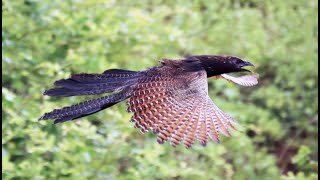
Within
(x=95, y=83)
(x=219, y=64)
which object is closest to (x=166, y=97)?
(x=95, y=83)

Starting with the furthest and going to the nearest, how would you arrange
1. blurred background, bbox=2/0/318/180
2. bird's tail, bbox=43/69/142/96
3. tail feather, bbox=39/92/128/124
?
blurred background, bbox=2/0/318/180, bird's tail, bbox=43/69/142/96, tail feather, bbox=39/92/128/124

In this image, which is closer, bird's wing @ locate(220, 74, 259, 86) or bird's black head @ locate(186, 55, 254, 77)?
bird's black head @ locate(186, 55, 254, 77)

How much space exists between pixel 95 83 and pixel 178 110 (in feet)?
1.68

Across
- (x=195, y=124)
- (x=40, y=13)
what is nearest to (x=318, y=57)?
(x=40, y=13)

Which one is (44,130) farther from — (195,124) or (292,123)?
(292,123)

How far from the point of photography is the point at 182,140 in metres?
3.87

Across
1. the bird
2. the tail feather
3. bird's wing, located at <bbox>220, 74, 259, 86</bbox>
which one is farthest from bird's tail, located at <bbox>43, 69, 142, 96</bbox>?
bird's wing, located at <bbox>220, 74, 259, 86</bbox>

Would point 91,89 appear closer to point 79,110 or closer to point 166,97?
point 79,110

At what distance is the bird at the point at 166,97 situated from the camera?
3.93 metres

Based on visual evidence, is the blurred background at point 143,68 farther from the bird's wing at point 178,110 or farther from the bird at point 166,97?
the bird's wing at point 178,110

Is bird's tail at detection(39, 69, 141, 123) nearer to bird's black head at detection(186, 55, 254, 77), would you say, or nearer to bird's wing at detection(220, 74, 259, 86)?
bird's black head at detection(186, 55, 254, 77)

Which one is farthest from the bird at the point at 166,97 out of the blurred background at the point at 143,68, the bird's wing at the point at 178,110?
the blurred background at the point at 143,68

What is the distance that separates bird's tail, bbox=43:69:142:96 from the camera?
424 cm

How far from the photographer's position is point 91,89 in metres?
4.33
